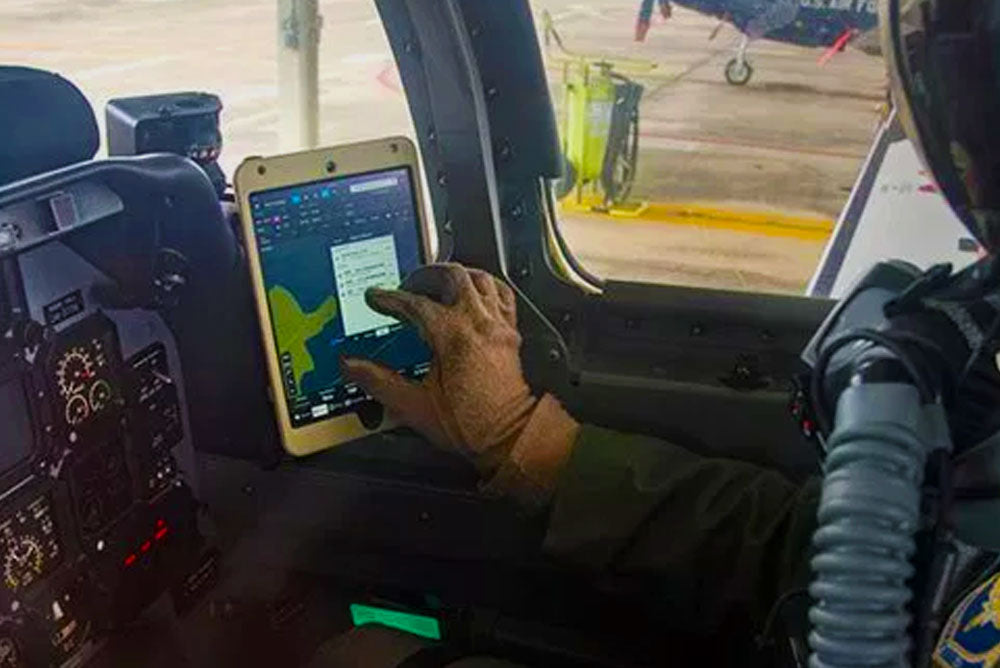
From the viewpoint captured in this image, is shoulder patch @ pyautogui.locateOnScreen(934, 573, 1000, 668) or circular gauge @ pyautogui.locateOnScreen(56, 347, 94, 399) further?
circular gauge @ pyautogui.locateOnScreen(56, 347, 94, 399)

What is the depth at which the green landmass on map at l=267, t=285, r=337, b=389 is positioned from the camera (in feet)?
5.76

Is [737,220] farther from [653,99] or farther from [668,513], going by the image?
[668,513]

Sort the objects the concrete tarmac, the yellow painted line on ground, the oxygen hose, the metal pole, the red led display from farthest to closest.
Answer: the yellow painted line on ground → the metal pole → the concrete tarmac → the red led display → the oxygen hose

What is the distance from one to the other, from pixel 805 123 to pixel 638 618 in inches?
111

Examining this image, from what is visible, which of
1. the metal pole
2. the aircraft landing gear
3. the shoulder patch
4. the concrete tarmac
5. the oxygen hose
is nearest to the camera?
the oxygen hose

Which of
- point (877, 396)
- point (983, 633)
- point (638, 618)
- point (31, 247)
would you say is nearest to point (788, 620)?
point (983, 633)

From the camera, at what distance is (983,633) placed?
944 mm

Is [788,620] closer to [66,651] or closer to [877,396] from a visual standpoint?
[877,396]

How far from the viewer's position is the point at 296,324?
1770 mm

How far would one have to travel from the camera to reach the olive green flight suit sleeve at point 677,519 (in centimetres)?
153

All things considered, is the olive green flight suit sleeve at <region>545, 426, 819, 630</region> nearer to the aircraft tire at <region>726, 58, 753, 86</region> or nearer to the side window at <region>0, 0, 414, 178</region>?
the side window at <region>0, 0, 414, 178</region>

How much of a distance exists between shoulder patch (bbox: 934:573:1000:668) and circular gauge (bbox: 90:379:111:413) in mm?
1211

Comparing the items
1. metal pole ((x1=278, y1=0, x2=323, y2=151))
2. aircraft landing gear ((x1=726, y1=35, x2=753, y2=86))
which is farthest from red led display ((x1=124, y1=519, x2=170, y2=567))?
aircraft landing gear ((x1=726, y1=35, x2=753, y2=86))

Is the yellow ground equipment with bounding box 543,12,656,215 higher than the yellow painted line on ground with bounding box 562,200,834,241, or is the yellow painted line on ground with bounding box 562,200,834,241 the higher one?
the yellow ground equipment with bounding box 543,12,656,215
